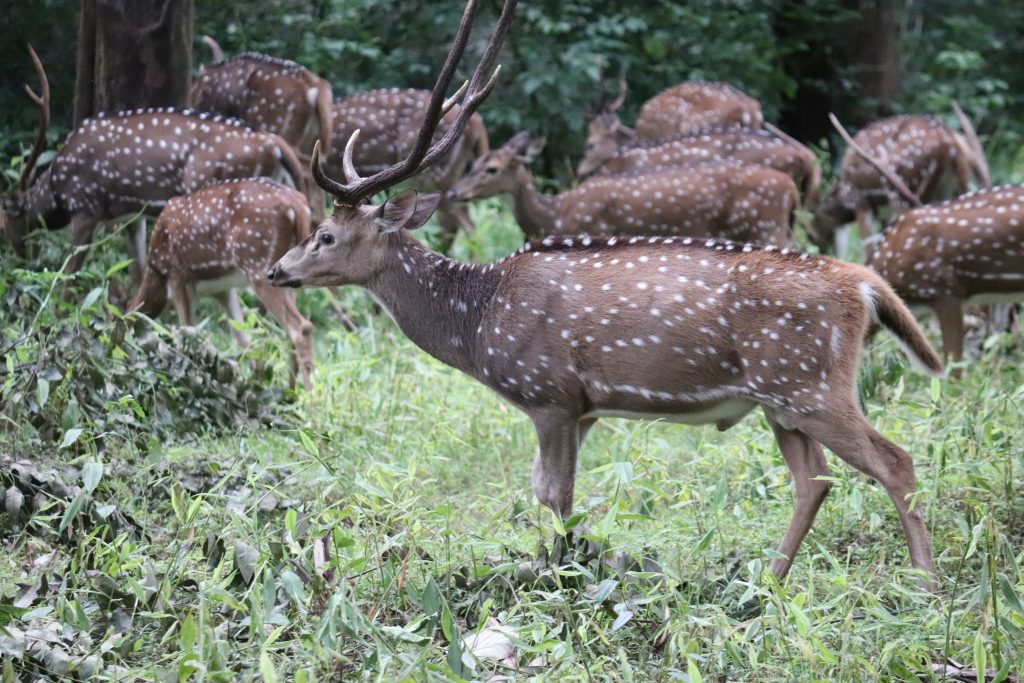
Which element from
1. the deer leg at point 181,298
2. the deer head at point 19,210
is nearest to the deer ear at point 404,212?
the deer leg at point 181,298

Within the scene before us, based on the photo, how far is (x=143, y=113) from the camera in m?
8.64

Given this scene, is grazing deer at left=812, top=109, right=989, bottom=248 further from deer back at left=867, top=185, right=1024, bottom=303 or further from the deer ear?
the deer ear

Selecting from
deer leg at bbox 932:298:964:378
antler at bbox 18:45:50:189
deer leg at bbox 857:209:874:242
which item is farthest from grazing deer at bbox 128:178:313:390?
deer leg at bbox 857:209:874:242

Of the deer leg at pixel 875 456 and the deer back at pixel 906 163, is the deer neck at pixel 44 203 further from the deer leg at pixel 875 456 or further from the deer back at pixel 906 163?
the deer back at pixel 906 163

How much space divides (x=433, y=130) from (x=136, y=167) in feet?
13.0

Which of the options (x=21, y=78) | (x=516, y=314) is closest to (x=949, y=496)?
(x=516, y=314)

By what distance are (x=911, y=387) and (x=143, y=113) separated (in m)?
5.29

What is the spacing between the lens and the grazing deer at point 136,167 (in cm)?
863

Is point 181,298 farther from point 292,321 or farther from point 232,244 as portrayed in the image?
point 292,321

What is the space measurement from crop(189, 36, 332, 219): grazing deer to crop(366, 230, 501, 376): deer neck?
4166 millimetres

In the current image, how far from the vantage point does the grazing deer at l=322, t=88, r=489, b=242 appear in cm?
1110

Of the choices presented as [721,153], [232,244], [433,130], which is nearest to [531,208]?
[721,153]

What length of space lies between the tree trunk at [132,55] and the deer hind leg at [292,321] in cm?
194

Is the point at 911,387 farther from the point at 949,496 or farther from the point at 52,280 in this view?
the point at 52,280
